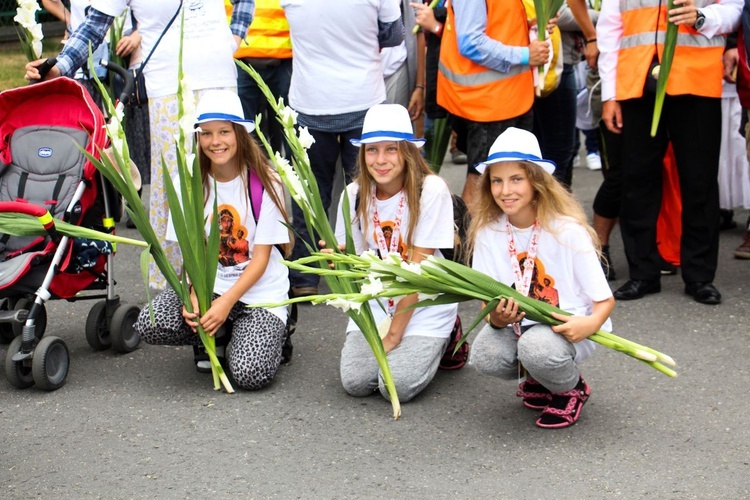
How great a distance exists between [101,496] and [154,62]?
2.50 m

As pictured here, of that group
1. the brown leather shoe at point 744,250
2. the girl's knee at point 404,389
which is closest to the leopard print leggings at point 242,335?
the girl's knee at point 404,389

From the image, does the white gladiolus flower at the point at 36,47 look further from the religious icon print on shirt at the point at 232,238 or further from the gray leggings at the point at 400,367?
the gray leggings at the point at 400,367

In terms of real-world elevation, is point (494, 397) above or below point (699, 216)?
below

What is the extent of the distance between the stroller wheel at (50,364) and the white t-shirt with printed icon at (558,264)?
1798 millimetres

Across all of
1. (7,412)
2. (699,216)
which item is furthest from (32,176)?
(699,216)

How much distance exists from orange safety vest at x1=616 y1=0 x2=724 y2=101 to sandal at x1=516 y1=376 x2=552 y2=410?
1.79m

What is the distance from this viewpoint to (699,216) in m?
5.43

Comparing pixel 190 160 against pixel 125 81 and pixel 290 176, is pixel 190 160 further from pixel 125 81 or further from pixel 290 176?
pixel 125 81

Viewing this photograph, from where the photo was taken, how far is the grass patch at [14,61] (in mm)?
10344

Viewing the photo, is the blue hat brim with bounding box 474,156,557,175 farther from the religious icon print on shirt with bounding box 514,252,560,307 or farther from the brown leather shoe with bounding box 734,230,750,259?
the brown leather shoe with bounding box 734,230,750,259

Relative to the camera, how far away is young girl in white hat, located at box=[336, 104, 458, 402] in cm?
436

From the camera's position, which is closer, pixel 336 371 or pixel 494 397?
pixel 494 397

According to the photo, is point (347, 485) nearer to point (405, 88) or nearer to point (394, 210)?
point (394, 210)

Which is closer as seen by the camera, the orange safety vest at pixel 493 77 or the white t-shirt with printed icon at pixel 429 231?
the white t-shirt with printed icon at pixel 429 231
